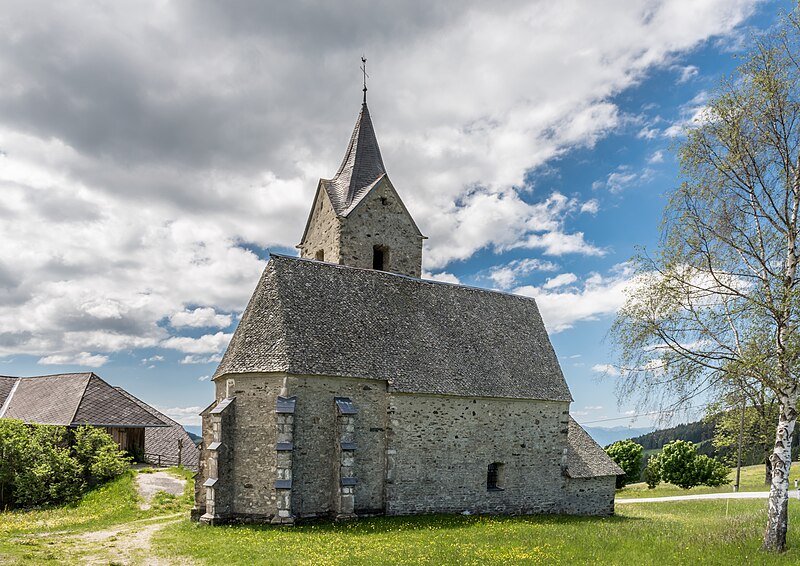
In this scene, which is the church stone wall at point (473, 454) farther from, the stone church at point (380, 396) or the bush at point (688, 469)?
the bush at point (688, 469)

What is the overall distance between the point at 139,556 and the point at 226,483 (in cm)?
447

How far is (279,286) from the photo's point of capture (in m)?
21.3

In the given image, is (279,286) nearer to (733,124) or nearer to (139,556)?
(139,556)

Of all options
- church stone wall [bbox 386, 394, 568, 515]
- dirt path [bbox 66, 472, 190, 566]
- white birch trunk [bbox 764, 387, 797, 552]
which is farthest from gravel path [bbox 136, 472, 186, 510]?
white birch trunk [bbox 764, 387, 797, 552]

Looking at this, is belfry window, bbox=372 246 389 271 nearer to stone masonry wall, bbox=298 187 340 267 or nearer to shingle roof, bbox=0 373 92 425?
stone masonry wall, bbox=298 187 340 267

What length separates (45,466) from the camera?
26219mm

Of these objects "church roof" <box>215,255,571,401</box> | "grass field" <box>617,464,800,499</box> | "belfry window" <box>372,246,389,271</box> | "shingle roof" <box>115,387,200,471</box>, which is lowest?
"grass field" <box>617,464,800,499</box>

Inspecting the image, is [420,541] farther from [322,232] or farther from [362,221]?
[322,232]

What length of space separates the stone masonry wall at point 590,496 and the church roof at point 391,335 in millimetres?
4055

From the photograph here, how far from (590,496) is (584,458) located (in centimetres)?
172

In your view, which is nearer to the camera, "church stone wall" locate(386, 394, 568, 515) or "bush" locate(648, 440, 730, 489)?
"church stone wall" locate(386, 394, 568, 515)

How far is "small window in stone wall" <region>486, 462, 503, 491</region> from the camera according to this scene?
2341cm

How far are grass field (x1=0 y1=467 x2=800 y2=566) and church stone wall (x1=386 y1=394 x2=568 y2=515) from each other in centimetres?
110

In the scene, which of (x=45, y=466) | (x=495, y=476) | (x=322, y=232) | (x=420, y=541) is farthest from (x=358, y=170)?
(x=45, y=466)
